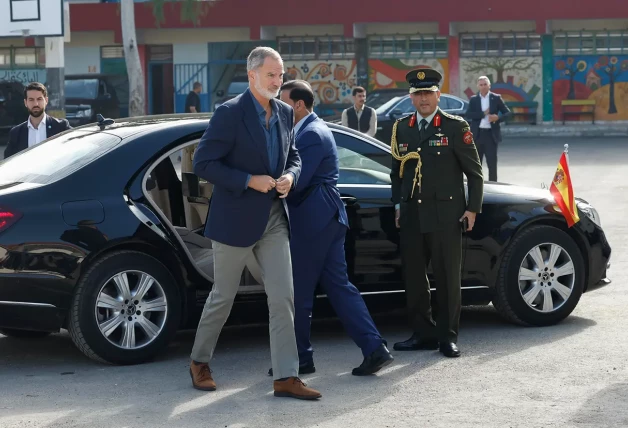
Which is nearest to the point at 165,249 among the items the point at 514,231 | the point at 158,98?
the point at 514,231

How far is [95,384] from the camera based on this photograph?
6574 millimetres

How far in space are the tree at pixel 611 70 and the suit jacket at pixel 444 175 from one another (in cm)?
3285

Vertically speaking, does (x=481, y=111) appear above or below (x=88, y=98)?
below

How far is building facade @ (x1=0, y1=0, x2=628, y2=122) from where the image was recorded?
38156 millimetres

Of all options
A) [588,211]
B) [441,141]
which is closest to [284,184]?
[441,141]

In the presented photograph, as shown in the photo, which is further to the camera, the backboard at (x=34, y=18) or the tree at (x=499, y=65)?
the tree at (x=499, y=65)

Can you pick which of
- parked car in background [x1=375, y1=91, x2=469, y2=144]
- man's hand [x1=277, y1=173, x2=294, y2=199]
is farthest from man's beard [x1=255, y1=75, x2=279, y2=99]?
parked car in background [x1=375, y1=91, x2=469, y2=144]

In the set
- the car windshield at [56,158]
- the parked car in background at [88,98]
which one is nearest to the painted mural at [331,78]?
the parked car in background at [88,98]

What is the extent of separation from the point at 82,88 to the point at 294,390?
27.7m

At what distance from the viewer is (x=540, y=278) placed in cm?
795

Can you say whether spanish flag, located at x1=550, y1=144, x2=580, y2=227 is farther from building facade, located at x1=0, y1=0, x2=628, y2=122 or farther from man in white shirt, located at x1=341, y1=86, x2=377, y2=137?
building facade, located at x1=0, y1=0, x2=628, y2=122

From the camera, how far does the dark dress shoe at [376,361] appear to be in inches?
262

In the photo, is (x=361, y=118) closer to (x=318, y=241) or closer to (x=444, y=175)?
(x=444, y=175)

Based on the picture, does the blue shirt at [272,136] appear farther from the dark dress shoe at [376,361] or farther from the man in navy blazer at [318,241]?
the dark dress shoe at [376,361]
